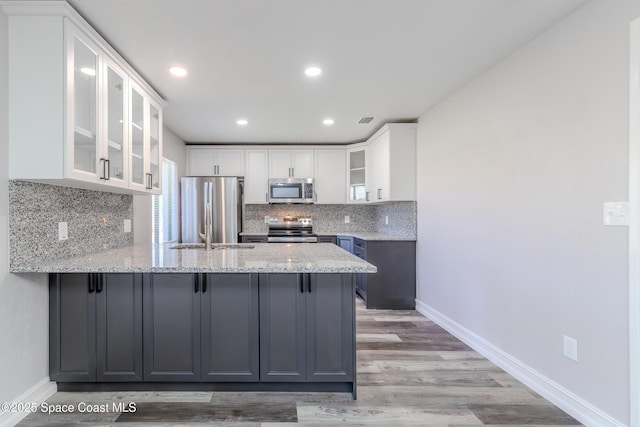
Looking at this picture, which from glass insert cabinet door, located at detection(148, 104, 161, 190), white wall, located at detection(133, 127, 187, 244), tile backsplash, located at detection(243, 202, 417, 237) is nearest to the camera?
glass insert cabinet door, located at detection(148, 104, 161, 190)

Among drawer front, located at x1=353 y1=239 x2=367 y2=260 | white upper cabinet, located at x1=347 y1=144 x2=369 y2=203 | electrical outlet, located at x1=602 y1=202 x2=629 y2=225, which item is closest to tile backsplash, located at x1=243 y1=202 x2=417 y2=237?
white upper cabinet, located at x1=347 y1=144 x2=369 y2=203

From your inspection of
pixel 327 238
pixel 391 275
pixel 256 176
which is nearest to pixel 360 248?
pixel 391 275

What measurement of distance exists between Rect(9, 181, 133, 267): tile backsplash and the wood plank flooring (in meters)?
0.93

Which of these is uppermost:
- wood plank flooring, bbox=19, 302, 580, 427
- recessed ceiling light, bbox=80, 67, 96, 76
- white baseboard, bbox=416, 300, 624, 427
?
recessed ceiling light, bbox=80, 67, 96, 76

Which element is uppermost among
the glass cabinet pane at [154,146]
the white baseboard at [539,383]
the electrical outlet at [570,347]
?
the glass cabinet pane at [154,146]

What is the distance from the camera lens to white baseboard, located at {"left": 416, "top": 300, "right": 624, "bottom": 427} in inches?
69.1

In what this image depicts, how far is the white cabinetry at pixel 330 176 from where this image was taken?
518 centimetres

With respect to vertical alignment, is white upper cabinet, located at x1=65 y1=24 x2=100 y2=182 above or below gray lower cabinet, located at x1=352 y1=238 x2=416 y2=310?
above

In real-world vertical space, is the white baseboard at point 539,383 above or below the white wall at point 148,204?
below

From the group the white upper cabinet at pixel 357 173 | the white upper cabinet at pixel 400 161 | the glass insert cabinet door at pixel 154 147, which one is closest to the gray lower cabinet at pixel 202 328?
the glass insert cabinet door at pixel 154 147

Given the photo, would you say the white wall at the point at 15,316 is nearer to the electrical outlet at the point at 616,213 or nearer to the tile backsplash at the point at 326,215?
the electrical outlet at the point at 616,213

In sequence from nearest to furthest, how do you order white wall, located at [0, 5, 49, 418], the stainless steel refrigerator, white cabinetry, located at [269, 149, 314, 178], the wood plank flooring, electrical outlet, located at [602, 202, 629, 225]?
electrical outlet, located at [602, 202, 629, 225] → white wall, located at [0, 5, 49, 418] → the wood plank flooring → the stainless steel refrigerator → white cabinetry, located at [269, 149, 314, 178]

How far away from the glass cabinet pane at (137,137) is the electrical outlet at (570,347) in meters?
3.11

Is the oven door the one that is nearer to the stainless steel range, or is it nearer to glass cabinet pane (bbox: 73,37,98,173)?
the stainless steel range
